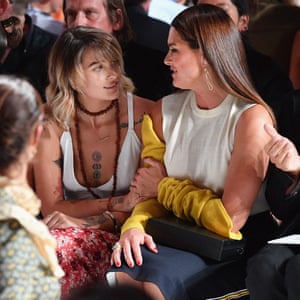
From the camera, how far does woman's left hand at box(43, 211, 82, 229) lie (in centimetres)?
263

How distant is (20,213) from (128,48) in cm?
156

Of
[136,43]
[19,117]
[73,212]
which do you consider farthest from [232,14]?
[19,117]

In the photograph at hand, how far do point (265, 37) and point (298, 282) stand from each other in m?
1.43

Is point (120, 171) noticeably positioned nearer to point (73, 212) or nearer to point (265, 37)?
point (73, 212)

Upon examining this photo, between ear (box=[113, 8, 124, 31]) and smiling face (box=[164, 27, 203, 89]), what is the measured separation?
0.62m

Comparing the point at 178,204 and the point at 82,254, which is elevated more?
the point at 178,204

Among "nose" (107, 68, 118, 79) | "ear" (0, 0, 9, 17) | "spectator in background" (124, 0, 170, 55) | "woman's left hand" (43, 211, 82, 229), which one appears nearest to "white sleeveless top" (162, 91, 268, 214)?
"nose" (107, 68, 118, 79)

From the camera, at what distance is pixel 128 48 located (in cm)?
313

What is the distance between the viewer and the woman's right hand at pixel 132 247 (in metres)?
2.39

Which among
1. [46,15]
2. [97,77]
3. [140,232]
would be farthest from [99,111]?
[46,15]

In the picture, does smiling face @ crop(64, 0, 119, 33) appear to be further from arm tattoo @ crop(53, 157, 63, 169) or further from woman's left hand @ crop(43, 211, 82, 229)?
woman's left hand @ crop(43, 211, 82, 229)

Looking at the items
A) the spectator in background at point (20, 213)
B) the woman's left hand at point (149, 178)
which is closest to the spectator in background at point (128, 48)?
the woman's left hand at point (149, 178)

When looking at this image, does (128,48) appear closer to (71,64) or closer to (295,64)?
(71,64)

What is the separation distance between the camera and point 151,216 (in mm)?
2559
